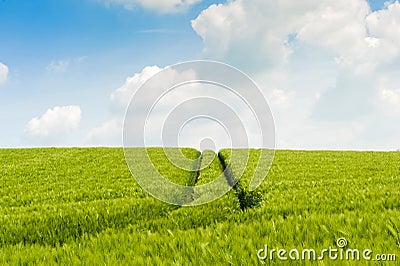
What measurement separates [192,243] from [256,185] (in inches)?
307

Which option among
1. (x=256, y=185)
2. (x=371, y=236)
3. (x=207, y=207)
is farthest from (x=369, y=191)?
(x=371, y=236)

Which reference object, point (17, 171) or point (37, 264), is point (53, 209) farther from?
point (17, 171)

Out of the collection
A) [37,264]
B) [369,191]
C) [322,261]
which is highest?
[369,191]

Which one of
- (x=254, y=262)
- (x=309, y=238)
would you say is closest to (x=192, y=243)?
(x=254, y=262)

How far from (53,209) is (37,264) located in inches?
199

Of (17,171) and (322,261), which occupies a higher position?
(17,171)

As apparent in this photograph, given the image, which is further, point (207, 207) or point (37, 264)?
point (207, 207)

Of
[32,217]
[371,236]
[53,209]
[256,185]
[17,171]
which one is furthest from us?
[17,171]

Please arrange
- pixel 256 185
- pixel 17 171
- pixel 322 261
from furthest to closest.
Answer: pixel 17 171 < pixel 256 185 < pixel 322 261

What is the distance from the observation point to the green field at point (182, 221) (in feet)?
16.2

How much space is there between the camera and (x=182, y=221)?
8242 millimetres

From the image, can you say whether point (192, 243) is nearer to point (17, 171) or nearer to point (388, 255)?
point (388, 255)

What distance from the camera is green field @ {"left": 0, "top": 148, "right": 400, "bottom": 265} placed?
194 inches

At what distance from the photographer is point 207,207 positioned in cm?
931
